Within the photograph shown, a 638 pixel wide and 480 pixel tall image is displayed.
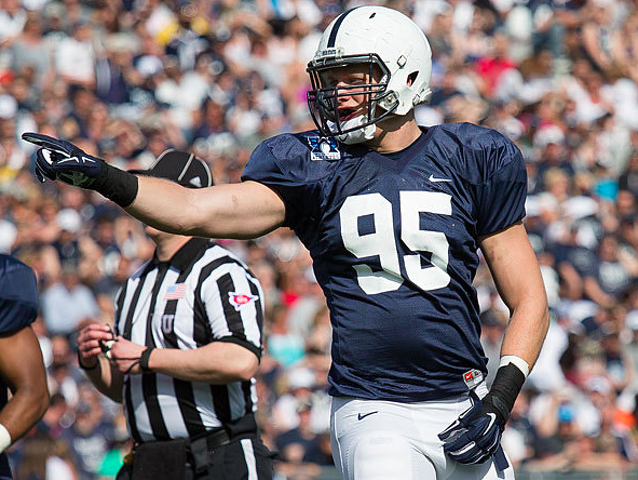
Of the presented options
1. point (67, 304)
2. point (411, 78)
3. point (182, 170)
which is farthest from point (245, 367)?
point (67, 304)

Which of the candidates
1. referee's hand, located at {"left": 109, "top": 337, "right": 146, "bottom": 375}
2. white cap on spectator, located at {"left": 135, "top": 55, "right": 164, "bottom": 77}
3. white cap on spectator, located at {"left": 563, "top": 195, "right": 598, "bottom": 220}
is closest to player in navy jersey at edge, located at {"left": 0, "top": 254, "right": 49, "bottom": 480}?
referee's hand, located at {"left": 109, "top": 337, "right": 146, "bottom": 375}

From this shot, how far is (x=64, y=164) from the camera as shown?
123 inches

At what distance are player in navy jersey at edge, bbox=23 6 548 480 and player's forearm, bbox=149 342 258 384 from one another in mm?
731

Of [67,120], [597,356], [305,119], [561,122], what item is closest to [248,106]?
[305,119]

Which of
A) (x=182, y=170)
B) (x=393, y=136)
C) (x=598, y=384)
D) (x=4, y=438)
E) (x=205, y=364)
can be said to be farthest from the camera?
(x=598, y=384)

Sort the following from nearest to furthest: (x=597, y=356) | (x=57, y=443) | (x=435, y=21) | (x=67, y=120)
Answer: (x=57, y=443) → (x=597, y=356) → (x=67, y=120) → (x=435, y=21)

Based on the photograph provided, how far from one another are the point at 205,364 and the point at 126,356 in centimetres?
31

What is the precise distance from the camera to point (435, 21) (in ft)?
46.3

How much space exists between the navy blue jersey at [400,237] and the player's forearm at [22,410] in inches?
43.5

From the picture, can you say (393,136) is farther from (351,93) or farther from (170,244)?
(170,244)

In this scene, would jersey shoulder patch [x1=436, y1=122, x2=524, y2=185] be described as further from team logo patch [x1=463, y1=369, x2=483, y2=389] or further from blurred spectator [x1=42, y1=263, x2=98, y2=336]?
blurred spectator [x1=42, y1=263, x2=98, y2=336]

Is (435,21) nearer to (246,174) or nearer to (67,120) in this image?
(67,120)

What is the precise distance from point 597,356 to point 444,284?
6291 mm

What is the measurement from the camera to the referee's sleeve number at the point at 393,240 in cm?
355
